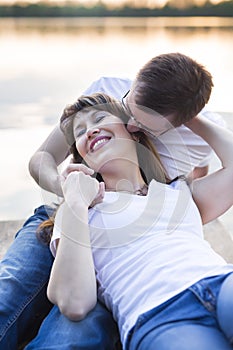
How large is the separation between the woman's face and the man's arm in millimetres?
118

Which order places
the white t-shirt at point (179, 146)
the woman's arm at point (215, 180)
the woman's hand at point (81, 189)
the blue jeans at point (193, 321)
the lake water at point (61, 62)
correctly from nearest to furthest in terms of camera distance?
the blue jeans at point (193, 321)
the woman's hand at point (81, 189)
the woman's arm at point (215, 180)
the white t-shirt at point (179, 146)
the lake water at point (61, 62)

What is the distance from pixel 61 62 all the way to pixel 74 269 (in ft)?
8.49

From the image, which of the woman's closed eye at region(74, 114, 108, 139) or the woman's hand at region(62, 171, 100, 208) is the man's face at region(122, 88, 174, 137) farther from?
the woman's hand at region(62, 171, 100, 208)

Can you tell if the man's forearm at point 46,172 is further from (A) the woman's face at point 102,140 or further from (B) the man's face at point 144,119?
(B) the man's face at point 144,119

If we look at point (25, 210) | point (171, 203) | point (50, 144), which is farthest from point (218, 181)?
point (25, 210)

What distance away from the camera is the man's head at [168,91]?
1128 millimetres

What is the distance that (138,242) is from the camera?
1034 millimetres

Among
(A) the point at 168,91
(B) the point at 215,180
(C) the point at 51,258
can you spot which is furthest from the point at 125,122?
(C) the point at 51,258

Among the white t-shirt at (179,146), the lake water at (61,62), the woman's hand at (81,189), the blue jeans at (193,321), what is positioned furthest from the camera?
the lake water at (61,62)

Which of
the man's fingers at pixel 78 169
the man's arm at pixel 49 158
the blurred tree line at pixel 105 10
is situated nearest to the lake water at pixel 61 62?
the blurred tree line at pixel 105 10

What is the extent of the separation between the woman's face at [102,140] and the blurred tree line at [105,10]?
8.85 feet

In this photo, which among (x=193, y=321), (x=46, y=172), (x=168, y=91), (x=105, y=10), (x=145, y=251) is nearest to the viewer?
(x=193, y=321)

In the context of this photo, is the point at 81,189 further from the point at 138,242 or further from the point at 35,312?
the point at 35,312

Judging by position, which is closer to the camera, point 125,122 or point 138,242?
point 138,242
